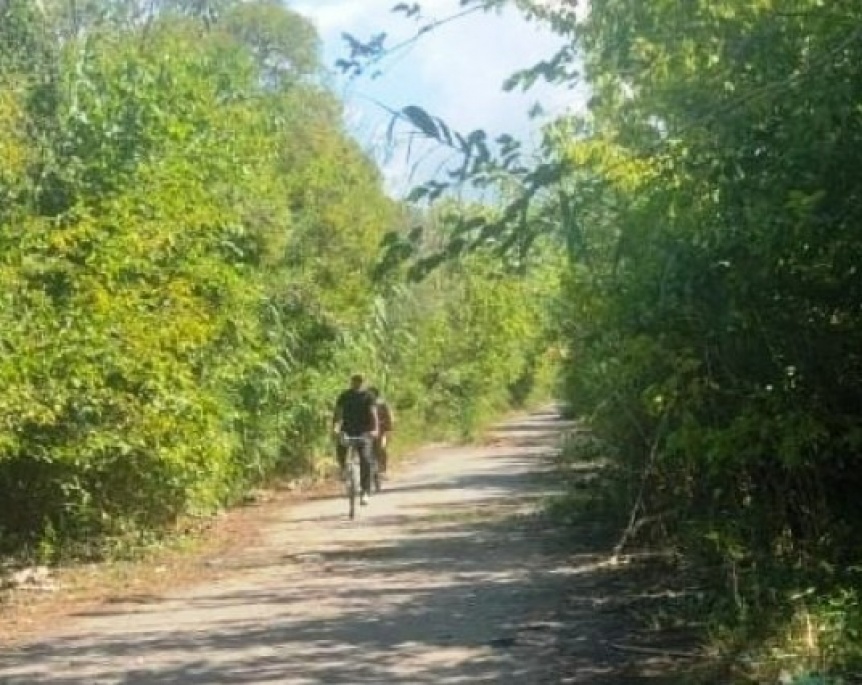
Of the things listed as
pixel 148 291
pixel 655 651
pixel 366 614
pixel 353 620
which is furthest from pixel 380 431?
pixel 655 651

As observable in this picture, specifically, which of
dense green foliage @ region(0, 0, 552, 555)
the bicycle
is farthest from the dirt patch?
dense green foliage @ region(0, 0, 552, 555)

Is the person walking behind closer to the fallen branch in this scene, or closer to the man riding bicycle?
the man riding bicycle

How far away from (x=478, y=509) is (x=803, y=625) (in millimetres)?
11921

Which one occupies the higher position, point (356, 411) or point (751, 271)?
point (751, 271)

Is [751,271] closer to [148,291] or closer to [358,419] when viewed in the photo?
[148,291]

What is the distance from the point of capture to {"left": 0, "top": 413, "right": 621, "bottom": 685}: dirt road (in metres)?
8.98

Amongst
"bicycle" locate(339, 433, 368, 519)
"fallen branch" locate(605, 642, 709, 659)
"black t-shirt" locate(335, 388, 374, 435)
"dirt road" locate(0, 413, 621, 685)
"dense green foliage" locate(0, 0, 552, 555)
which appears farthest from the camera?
"black t-shirt" locate(335, 388, 374, 435)

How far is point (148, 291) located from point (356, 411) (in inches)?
193

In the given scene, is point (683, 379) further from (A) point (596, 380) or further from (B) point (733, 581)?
(A) point (596, 380)

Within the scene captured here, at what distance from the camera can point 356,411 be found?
19.5m

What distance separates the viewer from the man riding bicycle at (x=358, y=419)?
19.4 meters

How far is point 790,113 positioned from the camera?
7.81 metres

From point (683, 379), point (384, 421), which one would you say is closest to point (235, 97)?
point (384, 421)

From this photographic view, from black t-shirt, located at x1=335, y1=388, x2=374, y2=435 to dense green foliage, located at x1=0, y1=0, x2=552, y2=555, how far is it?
136 centimetres
